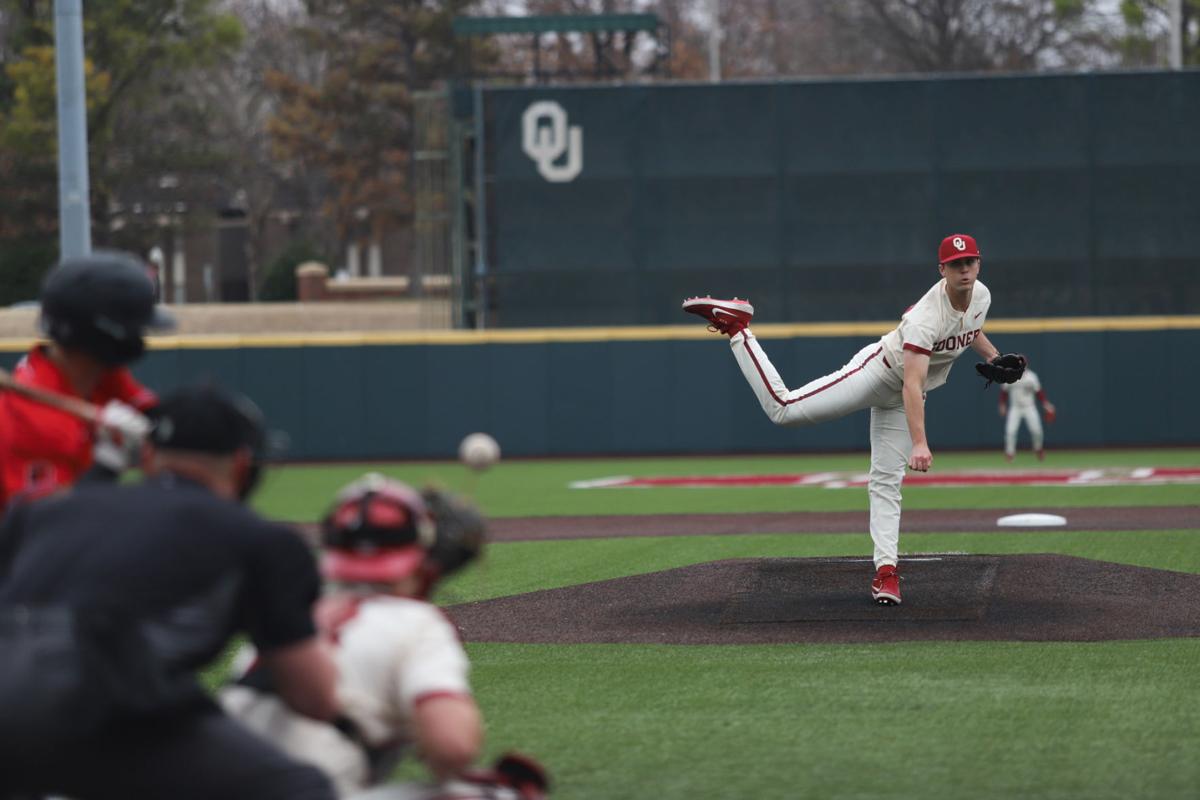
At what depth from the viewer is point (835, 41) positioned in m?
55.8

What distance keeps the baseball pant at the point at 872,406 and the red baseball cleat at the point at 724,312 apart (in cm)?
10

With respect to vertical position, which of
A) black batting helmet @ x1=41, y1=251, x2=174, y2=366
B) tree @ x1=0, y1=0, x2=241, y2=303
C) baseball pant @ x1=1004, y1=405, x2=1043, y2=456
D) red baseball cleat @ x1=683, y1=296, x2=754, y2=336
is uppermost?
tree @ x1=0, y1=0, x2=241, y2=303

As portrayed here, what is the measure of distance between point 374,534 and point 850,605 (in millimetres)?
5487

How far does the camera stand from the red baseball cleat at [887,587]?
28.7 feet

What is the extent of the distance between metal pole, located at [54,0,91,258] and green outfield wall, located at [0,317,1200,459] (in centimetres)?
1089

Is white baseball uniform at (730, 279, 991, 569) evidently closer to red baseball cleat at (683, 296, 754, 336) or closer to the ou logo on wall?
red baseball cleat at (683, 296, 754, 336)

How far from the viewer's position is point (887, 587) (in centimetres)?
878

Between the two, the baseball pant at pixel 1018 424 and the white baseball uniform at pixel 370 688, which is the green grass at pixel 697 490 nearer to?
the baseball pant at pixel 1018 424

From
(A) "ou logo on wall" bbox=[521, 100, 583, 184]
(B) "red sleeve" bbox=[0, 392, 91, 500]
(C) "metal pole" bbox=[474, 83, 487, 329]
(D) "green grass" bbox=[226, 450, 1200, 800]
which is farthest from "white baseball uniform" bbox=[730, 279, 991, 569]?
(C) "metal pole" bbox=[474, 83, 487, 329]

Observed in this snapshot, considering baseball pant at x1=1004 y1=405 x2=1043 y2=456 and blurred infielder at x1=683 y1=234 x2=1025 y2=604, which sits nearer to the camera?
blurred infielder at x1=683 y1=234 x2=1025 y2=604

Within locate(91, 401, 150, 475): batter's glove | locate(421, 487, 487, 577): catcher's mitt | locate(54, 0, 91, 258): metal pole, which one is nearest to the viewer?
locate(91, 401, 150, 475): batter's glove

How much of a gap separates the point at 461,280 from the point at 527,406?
6.98 ft

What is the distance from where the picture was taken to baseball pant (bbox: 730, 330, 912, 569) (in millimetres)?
8891

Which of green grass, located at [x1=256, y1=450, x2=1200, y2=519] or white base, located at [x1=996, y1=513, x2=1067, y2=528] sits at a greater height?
white base, located at [x1=996, y1=513, x2=1067, y2=528]
